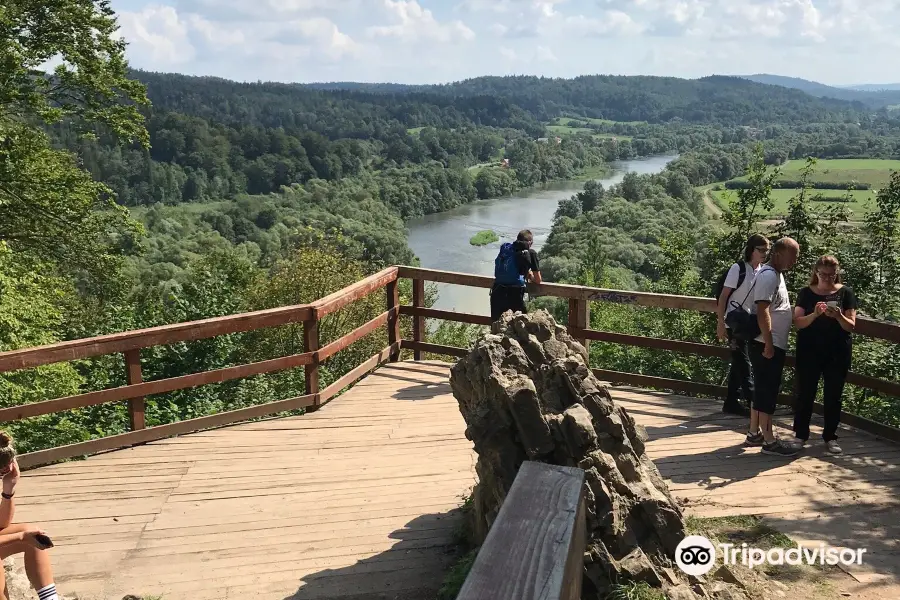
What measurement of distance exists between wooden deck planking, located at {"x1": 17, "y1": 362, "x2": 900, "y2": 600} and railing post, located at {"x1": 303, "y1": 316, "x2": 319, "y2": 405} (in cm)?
27

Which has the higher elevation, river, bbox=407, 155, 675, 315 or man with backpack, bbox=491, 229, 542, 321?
man with backpack, bbox=491, 229, 542, 321

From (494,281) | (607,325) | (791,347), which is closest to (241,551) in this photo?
(494,281)

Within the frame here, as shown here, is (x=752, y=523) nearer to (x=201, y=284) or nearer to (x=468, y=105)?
(x=201, y=284)

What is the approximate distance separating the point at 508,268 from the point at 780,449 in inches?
112

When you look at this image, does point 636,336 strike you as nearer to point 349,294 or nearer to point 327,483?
point 349,294

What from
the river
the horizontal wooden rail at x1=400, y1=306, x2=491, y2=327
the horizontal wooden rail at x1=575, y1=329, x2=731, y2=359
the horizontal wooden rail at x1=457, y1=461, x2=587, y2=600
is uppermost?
the horizontal wooden rail at x1=457, y1=461, x2=587, y2=600

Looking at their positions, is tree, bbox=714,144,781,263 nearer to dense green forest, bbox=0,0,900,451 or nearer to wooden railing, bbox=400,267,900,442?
dense green forest, bbox=0,0,900,451

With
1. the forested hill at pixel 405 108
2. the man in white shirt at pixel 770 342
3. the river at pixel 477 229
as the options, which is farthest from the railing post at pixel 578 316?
the forested hill at pixel 405 108

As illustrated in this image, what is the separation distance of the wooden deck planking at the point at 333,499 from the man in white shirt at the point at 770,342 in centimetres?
16

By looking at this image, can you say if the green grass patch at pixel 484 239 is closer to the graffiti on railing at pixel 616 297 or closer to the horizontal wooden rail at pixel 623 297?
the horizontal wooden rail at pixel 623 297

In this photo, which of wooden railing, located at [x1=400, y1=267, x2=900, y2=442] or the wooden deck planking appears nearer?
the wooden deck planking

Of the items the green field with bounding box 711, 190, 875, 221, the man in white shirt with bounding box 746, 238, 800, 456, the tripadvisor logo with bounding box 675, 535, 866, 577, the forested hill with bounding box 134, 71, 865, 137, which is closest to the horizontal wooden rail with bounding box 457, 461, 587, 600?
the tripadvisor logo with bounding box 675, 535, 866, 577

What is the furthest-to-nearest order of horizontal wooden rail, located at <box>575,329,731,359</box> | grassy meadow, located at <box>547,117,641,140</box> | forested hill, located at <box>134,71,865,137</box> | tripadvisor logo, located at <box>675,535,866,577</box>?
grassy meadow, located at <box>547,117,641,140</box> < forested hill, located at <box>134,71,865,137</box> < horizontal wooden rail, located at <box>575,329,731,359</box> < tripadvisor logo, located at <box>675,535,866,577</box>

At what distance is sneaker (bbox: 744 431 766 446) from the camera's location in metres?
5.63
